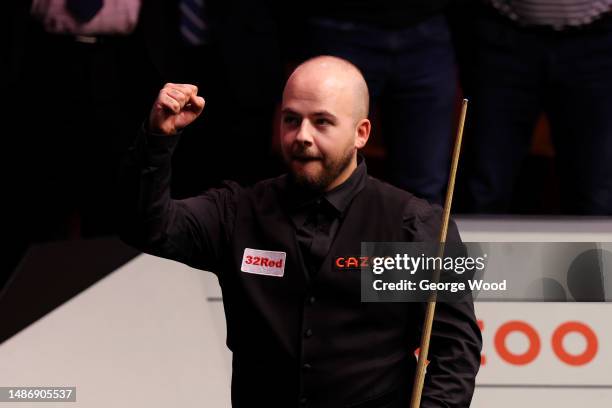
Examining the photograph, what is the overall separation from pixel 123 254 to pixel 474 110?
109 cm

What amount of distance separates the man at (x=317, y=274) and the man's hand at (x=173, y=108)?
0.07 meters

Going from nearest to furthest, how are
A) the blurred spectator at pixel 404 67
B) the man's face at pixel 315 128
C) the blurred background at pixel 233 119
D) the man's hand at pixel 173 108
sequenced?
the man's hand at pixel 173 108
the man's face at pixel 315 128
the blurred background at pixel 233 119
the blurred spectator at pixel 404 67

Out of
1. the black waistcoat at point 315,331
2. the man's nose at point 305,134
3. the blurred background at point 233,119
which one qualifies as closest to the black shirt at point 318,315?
the black waistcoat at point 315,331

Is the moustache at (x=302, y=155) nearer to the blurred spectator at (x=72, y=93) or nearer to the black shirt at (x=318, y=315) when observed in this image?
the black shirt at (x=318, y=315)

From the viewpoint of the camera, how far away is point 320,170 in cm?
173

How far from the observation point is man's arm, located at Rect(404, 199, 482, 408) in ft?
5.60

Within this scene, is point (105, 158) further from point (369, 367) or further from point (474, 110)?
point (369, 367)

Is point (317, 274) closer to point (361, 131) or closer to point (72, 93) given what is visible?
point (361, 131)

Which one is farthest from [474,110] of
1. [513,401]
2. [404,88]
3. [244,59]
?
[513,401]

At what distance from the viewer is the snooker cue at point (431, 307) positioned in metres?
1.64

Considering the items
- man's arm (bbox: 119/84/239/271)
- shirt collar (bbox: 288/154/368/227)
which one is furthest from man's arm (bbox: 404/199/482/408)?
man's arm (bbox: 119/84/239/271)

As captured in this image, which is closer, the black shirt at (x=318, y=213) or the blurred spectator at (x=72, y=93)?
the black shirt at (x=318, y=213)

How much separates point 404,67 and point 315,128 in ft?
3.83

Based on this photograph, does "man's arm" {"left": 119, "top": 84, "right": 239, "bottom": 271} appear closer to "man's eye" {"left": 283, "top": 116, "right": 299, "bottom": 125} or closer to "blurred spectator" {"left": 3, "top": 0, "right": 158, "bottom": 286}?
"man's eye" {"left": 283, "top": 116, "right": 299, "bottom": 125}
